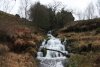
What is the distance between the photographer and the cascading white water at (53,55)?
1190 inches

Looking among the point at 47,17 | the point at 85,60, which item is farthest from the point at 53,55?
the point at 47,17

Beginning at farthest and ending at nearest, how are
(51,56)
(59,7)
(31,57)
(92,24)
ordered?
(59,7)
(92,24)
(51,56)
(31,57)

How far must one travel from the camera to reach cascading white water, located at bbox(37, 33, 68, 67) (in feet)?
99.1

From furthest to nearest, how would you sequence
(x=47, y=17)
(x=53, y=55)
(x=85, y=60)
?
(x=47, y=17)
(x=53, y=55)
(x=85, y=60)

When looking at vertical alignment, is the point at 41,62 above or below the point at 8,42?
below

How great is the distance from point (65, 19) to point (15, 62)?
43421 millimetres

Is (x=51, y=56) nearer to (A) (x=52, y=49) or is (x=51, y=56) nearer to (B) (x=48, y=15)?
(A) (x=52, y=49)

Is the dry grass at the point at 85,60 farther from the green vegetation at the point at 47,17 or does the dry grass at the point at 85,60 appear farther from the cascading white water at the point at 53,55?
the green vegetation at the point at 47,17

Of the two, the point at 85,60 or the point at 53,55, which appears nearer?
the point at 85,60

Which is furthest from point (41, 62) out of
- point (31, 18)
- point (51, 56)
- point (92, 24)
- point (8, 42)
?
point (31, 18)

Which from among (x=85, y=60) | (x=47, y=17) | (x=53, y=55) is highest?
(x=47, y=17)

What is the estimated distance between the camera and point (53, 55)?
112ft

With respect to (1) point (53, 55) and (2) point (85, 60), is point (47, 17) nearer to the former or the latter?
(1) point (53, 55)

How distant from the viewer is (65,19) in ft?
234
